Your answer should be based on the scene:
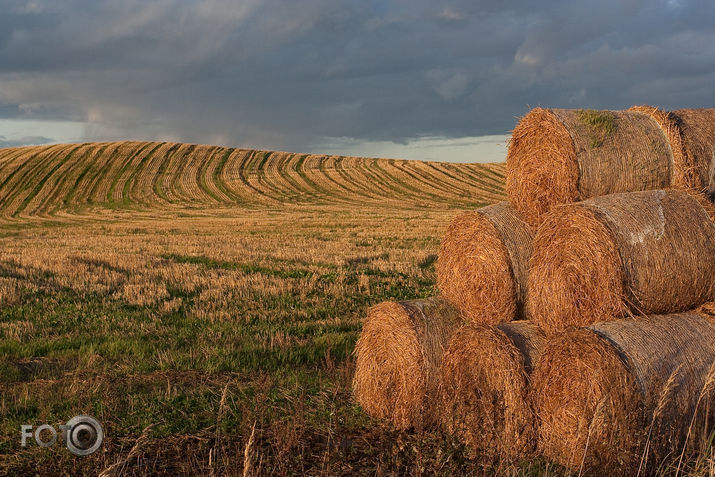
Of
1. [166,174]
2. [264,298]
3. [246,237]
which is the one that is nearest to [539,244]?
[264,298]

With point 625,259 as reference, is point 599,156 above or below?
above

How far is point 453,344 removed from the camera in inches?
238

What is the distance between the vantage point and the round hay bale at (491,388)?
16.6 feet

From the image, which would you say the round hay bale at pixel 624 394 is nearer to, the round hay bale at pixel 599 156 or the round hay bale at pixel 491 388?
the round hay bale at pixel 491 388

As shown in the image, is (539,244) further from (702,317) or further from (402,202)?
(402,202)

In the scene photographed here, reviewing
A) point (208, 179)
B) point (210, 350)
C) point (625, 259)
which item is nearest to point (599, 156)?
point (625, 259)

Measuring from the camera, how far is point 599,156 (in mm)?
6496

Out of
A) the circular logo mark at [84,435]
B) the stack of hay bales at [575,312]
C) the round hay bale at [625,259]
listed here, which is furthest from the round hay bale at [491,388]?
the circular logo mark at [84,435]

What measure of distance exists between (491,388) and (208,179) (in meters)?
65.5

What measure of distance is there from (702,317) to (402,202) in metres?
49.5
